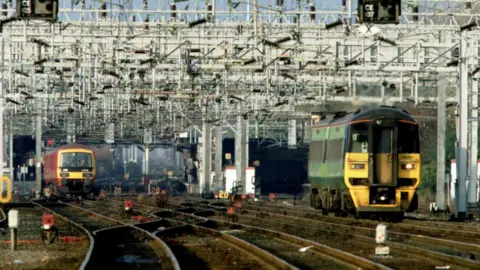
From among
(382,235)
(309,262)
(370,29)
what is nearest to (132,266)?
(309,262)

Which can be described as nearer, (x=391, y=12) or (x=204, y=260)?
(x=204, y=260)

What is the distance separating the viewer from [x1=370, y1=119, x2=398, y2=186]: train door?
3416cm

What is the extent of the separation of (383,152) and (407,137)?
0.85 meters

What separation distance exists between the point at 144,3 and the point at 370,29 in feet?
36.1

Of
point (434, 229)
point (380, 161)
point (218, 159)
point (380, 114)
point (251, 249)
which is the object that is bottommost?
point (434, 229)

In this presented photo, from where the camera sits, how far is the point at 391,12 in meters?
25.3

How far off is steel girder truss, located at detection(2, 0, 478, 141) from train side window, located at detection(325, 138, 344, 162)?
3.62 meters

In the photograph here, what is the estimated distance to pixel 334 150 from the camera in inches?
1441

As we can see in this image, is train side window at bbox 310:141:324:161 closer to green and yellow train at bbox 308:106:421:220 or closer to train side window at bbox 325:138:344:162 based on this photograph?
train side window at bbox 325:138:344:162

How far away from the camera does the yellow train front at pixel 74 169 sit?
72.7 meters

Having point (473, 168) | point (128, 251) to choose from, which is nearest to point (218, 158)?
point (473, 168)

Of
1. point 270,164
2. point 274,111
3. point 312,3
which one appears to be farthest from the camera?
point 270,164

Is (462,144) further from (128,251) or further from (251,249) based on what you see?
(128,251)

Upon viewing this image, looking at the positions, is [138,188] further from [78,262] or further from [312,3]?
[78,262]
